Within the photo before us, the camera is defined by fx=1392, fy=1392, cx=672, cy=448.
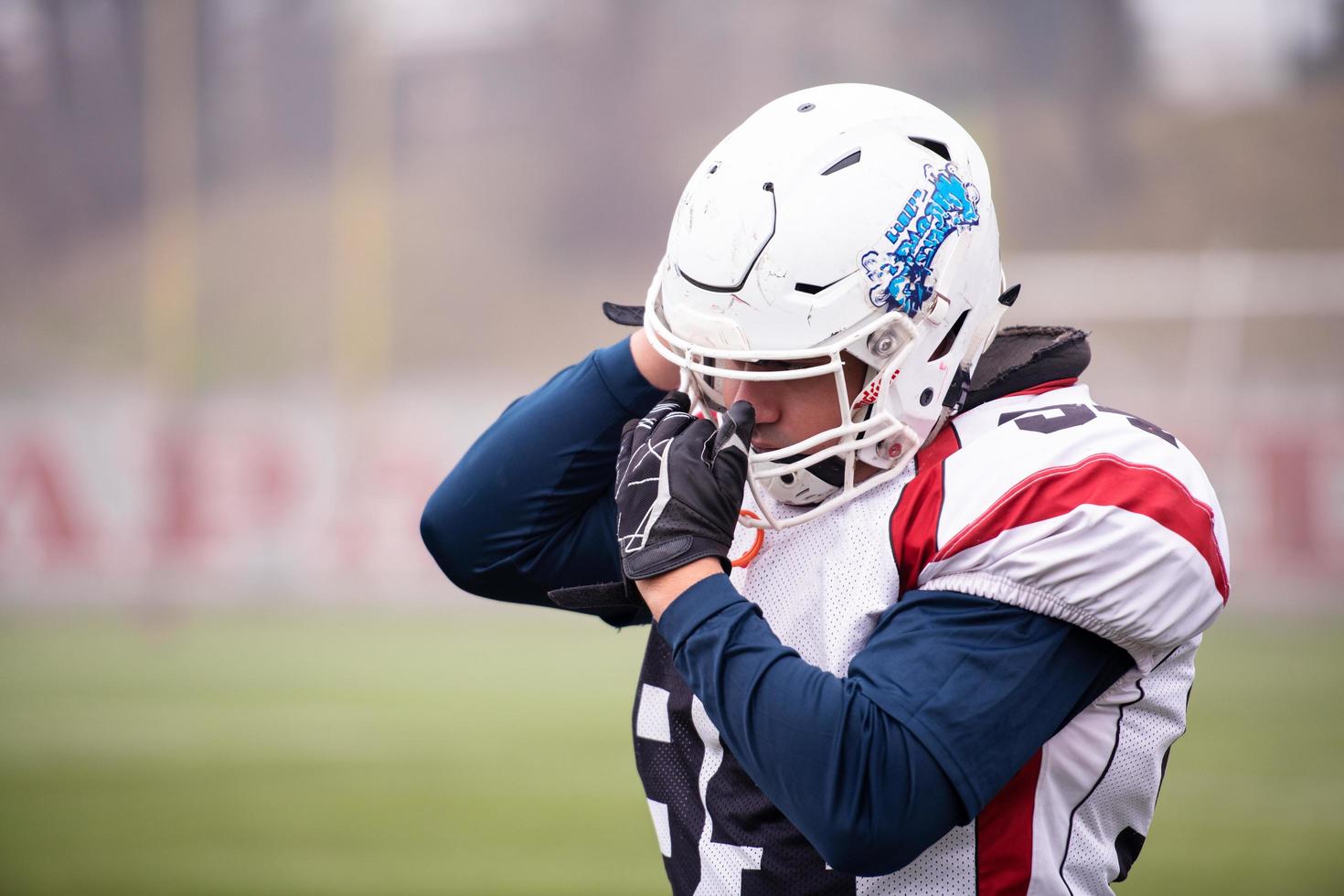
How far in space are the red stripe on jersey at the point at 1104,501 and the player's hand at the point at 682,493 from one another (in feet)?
0.63

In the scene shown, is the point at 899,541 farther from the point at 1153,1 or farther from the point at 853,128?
the point at 1153,1

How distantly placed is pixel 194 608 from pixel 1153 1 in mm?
9485

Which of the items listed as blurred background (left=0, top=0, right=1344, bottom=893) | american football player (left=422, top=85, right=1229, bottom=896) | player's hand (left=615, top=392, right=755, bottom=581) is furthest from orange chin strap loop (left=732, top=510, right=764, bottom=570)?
blurred background (left=0, top=0, right=1344, bottom=893)

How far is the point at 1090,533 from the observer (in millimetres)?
1125

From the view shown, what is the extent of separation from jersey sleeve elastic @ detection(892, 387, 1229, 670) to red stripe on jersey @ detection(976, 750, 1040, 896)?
15 cm

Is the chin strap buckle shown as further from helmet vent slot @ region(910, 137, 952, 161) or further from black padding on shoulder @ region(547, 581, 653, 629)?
black padding on shoulder @ region(547, 581, 653, 629)

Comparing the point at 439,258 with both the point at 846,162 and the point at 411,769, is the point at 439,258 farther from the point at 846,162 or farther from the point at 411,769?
the point at 846,162

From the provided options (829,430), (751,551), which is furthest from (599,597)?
(829,430)

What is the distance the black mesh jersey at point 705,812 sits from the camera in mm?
1231

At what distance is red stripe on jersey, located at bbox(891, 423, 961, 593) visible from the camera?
3.94 feet

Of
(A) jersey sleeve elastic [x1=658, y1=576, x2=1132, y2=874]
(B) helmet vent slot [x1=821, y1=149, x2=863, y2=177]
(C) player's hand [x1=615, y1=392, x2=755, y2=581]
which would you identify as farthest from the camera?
(B) helmet vent slot [x1=821, y1=149, x2=863, y2=177]

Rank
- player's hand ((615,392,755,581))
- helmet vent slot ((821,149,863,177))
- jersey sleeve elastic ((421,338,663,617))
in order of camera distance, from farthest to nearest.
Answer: jersey sleeve elastic ((421,338,663,617)), helmet vent slot ((821,149,863,177)), player's hand ((615,392,755,581))

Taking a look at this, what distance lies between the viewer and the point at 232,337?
1341 cm

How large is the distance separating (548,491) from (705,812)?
425 millimetres
